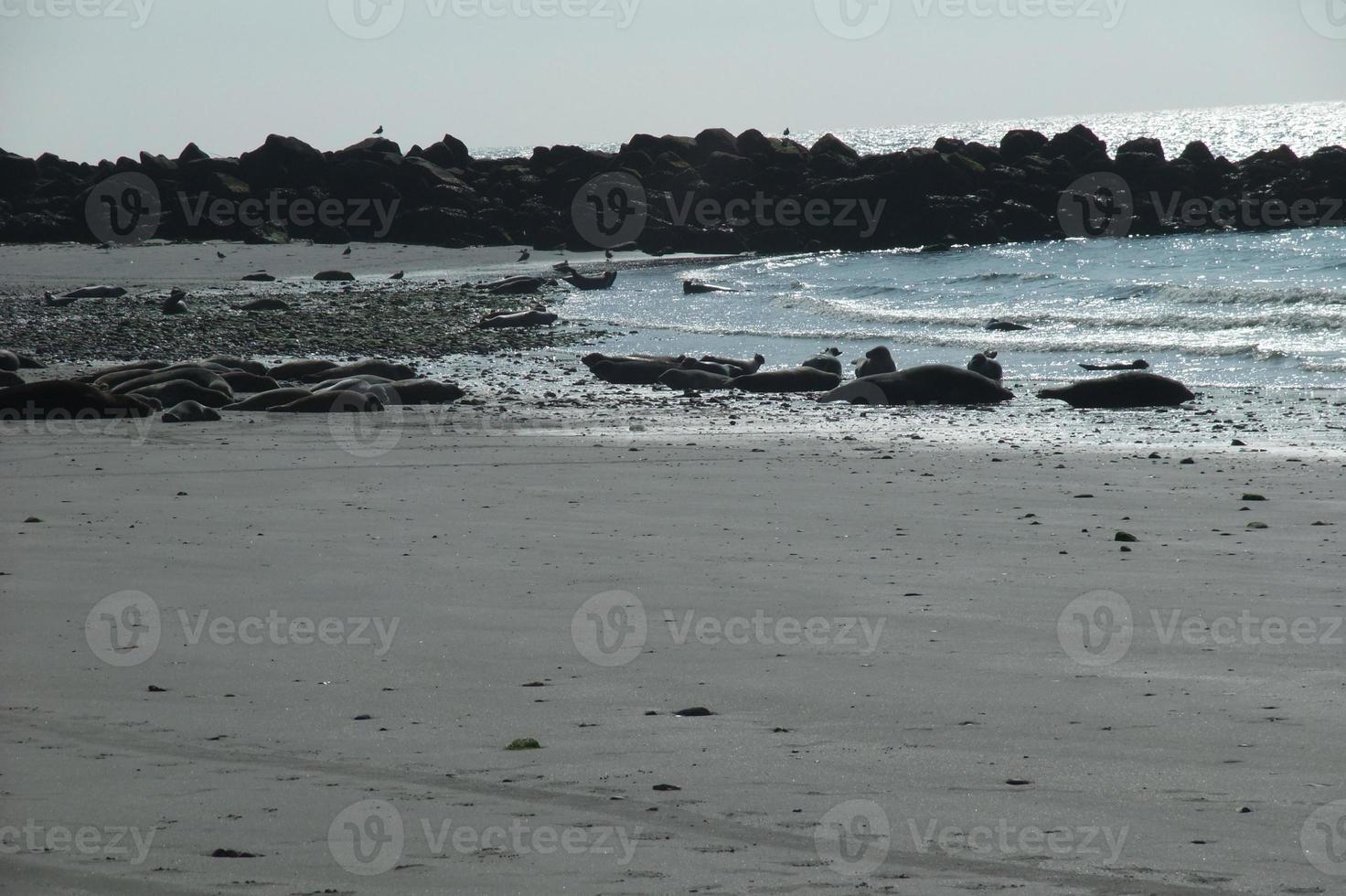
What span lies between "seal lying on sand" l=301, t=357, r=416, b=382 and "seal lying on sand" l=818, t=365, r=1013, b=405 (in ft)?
13.9

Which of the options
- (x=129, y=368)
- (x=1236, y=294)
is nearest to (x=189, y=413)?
(x=129, y=368)

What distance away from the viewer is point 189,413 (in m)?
10.9

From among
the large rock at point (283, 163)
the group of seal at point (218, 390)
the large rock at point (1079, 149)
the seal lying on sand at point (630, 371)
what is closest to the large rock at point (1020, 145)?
the large rock at point (1079, 149)

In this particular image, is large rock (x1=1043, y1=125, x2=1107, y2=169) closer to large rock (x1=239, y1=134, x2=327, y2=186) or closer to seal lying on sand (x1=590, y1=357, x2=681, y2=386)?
large rock (x1=239, y1=134, x2=327, y2=186)

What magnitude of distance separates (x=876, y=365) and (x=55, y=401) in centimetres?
804

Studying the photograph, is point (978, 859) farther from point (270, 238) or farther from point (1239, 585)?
point (270, 238)

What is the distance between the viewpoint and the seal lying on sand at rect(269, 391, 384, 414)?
1166 cm

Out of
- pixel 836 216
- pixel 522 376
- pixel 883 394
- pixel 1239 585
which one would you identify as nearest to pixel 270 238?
pixel 836 216

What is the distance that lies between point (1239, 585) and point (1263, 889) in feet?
9.38

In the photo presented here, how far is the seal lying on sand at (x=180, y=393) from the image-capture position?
11.7 m

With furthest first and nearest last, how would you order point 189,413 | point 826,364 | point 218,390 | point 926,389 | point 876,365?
point 826,364, point 876,365, point 926,389, point 218,390, point 189,413

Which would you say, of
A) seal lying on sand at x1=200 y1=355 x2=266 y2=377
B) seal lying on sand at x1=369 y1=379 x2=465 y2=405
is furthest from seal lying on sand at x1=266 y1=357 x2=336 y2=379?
seal lying on sand at x1=369 y1=379 x2=465 y2=405

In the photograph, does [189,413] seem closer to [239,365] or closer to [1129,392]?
[239,365]

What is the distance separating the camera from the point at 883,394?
13016 mm
